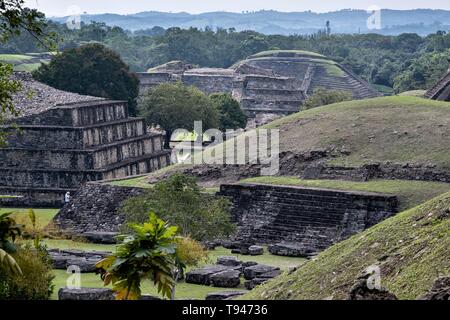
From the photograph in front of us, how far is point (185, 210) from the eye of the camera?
2848 centimetres

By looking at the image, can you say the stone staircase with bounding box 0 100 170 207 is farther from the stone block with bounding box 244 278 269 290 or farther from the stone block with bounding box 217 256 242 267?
the stone block with bounding box 244 278 269 290

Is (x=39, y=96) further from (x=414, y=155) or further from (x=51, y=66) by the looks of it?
(x=414, y=155)

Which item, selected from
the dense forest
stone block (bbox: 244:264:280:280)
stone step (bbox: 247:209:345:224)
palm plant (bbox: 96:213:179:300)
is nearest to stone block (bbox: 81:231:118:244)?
stone step (bbox: 247:209:345:224)

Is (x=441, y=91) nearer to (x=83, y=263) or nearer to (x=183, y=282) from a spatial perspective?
(x=83, y=263)

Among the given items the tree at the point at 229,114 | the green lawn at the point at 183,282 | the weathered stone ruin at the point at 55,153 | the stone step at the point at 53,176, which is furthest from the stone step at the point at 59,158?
the tree at the point at 229,114

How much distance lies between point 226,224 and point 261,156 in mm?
7514

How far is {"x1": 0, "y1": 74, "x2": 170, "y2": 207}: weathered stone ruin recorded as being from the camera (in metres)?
41.8

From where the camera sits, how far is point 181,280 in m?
24.5

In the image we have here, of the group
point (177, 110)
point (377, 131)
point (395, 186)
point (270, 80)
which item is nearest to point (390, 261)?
point (395, 186)

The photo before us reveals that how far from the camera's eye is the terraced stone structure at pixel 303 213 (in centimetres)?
2984

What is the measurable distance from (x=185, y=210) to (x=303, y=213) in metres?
3.94
